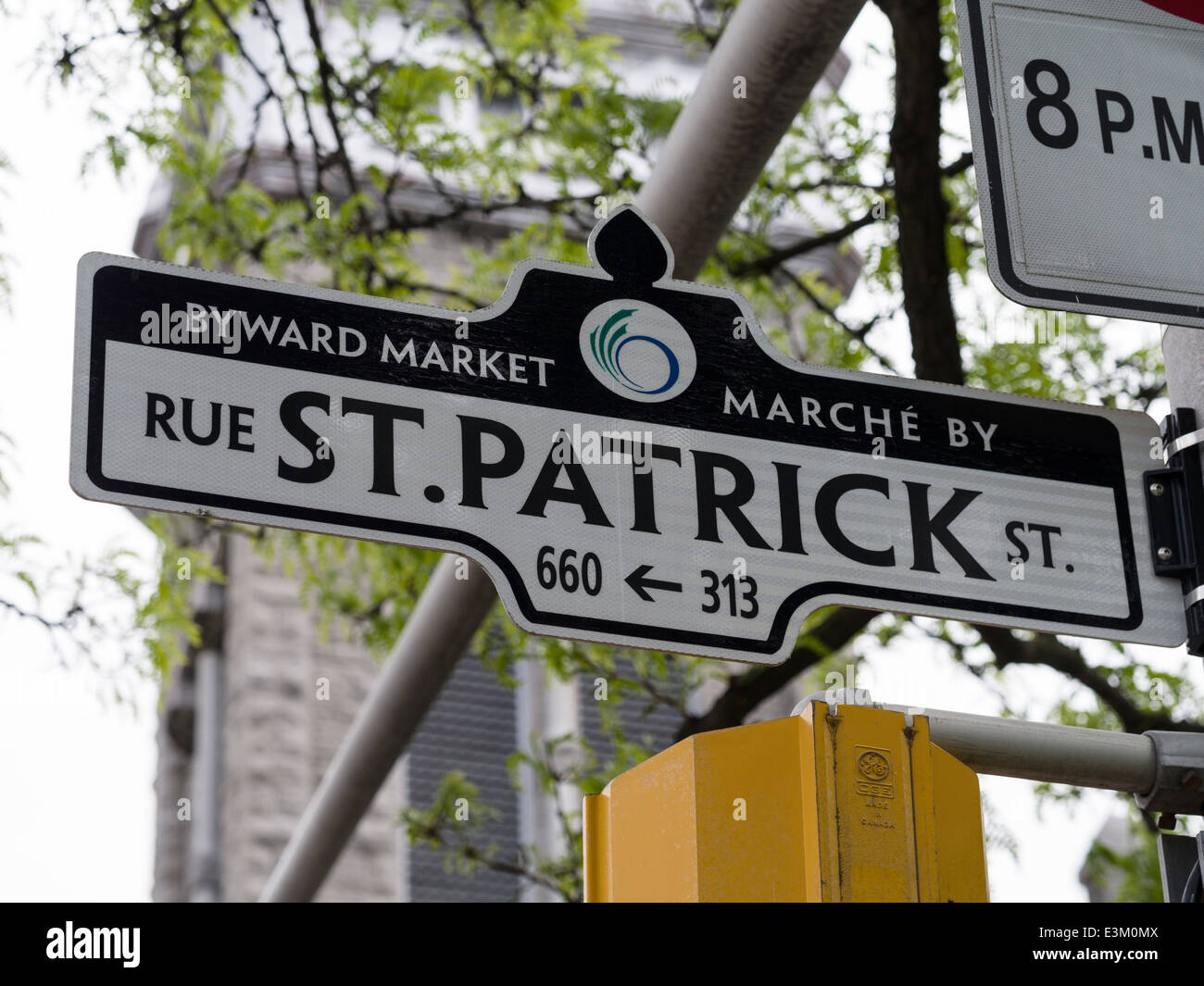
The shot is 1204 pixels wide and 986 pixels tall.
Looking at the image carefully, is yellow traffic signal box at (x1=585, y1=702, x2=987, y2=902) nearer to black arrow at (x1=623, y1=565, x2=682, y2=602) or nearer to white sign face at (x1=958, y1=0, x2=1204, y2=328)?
black arrow at (x1=623, y1=565, x2=682, y2=602)

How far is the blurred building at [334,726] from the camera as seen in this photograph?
50.4ft

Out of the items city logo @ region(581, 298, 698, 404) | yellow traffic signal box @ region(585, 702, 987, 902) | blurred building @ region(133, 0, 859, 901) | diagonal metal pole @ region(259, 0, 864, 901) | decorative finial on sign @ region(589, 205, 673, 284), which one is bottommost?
yellow traffic signal box @ region(585, 702, 987, 902)

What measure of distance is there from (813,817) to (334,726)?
46.2 ft

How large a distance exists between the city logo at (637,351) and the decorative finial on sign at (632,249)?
0.16 ft

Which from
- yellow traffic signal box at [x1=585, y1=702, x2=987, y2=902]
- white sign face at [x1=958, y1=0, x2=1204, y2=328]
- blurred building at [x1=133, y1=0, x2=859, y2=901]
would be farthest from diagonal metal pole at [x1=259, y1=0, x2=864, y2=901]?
blurred building at [x1=133, y1=0, x2=859, y2=901]

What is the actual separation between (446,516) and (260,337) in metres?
0.35

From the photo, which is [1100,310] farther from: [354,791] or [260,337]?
[354,791]

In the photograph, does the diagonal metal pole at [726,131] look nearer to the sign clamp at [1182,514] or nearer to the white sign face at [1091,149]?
the white sign face at [1091,149]

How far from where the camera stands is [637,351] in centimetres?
264

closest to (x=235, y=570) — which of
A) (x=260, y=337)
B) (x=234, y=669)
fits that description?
(x=234, y=669)

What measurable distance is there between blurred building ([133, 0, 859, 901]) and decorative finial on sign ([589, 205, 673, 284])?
39.5ft

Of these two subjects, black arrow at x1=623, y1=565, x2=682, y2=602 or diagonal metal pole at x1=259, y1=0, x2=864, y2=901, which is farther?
diagonal metal pole at x1=259, y1=0, x2=864, y2=901

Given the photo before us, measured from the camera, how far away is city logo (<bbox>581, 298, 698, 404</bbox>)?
8.58ft

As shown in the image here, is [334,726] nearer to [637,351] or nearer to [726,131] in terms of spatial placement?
[726,131]
